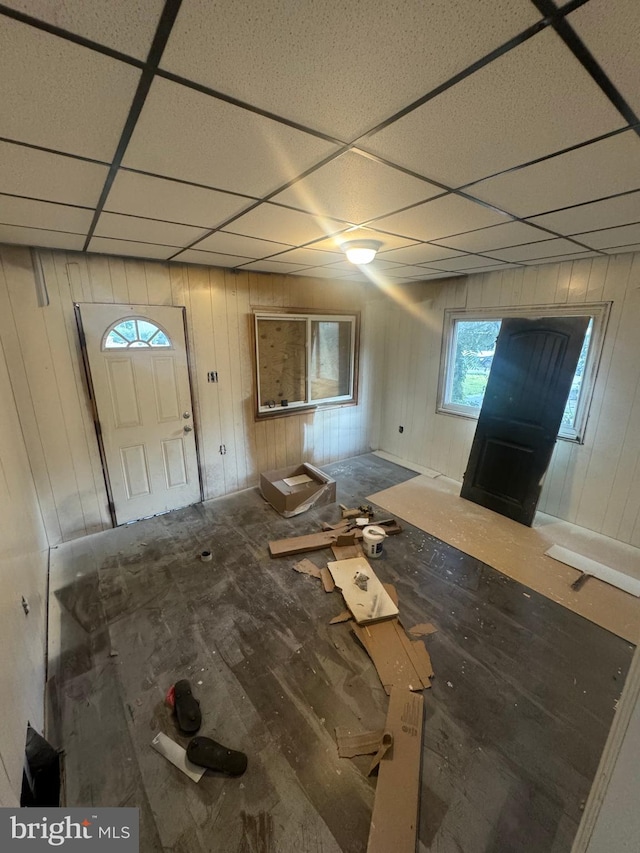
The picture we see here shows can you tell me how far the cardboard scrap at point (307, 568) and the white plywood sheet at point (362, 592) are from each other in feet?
0.32

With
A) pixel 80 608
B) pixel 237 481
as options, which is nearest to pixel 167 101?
pixel 80 608

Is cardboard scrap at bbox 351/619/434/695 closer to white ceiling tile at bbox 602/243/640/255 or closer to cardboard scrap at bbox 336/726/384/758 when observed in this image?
cardboard scrap at bbox 336/726/384/758

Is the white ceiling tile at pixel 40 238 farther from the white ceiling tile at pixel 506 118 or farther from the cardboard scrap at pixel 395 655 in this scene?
the cardboard scrap at pixel 395 655

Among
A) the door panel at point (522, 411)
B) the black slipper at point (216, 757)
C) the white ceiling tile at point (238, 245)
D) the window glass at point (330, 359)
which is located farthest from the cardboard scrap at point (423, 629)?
the window glass at point (330, 359)

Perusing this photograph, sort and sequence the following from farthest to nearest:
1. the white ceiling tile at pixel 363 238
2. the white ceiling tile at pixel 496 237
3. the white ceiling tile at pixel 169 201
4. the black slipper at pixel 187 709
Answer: the white ceiling tile at pixel 363 238 < the white ceiling tile at pixel 496 237 < the black slipper at pixel 187 709 < the white ceiling tile at pixel 169 201

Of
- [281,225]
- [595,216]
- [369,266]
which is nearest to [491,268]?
[369,266]

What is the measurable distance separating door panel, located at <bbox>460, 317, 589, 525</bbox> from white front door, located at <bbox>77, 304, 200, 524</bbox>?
3.06 metres

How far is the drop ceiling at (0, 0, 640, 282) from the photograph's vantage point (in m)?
0.66

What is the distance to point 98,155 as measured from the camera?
1.17 m

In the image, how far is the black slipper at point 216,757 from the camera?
1.41 m

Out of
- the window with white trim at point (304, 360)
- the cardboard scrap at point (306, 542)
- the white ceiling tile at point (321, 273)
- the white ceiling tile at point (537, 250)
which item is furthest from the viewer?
the window with white trim at point (304, 360)

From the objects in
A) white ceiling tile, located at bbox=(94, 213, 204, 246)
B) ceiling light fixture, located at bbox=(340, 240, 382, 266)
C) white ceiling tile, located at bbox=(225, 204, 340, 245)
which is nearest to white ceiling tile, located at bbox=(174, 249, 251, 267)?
white ceiling tile, located at bbox=(94, 213, 204, 246)

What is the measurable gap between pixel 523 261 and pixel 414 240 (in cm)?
135

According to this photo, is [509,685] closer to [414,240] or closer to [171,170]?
[414,240]
